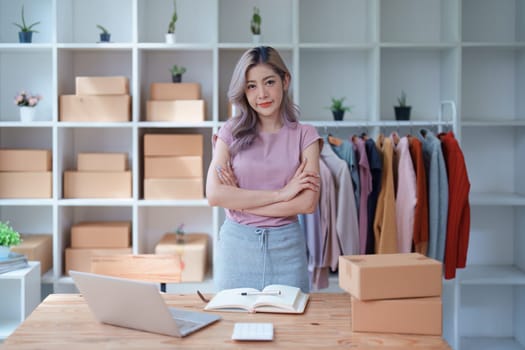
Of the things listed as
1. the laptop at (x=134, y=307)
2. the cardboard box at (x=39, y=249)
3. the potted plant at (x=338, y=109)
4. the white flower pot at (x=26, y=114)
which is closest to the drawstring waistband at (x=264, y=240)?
A: the laptop at (x=134, y=307)

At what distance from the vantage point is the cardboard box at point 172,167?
14.1 feet

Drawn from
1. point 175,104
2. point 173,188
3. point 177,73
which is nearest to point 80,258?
point 173,188

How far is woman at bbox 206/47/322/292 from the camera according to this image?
104 inches

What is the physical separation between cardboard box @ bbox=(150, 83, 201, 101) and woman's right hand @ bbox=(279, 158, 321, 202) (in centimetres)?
179

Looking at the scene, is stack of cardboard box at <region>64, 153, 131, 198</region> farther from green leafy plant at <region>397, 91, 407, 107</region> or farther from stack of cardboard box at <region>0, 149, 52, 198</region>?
green leafy plant at <region>397, 91, 407, 107</region>

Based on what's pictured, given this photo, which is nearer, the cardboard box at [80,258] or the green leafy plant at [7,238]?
the green leafy plant at [7,238]

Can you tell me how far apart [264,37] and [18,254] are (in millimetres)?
2115

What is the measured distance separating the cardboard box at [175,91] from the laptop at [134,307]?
236 centimetres

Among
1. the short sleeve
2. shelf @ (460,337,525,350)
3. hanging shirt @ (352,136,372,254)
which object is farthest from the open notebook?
shelf @ (460,337,525,350)

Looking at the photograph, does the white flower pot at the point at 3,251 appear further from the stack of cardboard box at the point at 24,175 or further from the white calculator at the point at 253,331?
the white calculator at the point at 253,331

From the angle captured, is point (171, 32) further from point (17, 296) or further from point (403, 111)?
point (17, 296)

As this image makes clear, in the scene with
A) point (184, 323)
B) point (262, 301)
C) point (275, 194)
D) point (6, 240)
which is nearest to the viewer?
point (184, 323)

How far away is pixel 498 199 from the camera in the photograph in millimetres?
4312

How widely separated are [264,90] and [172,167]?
173cm
